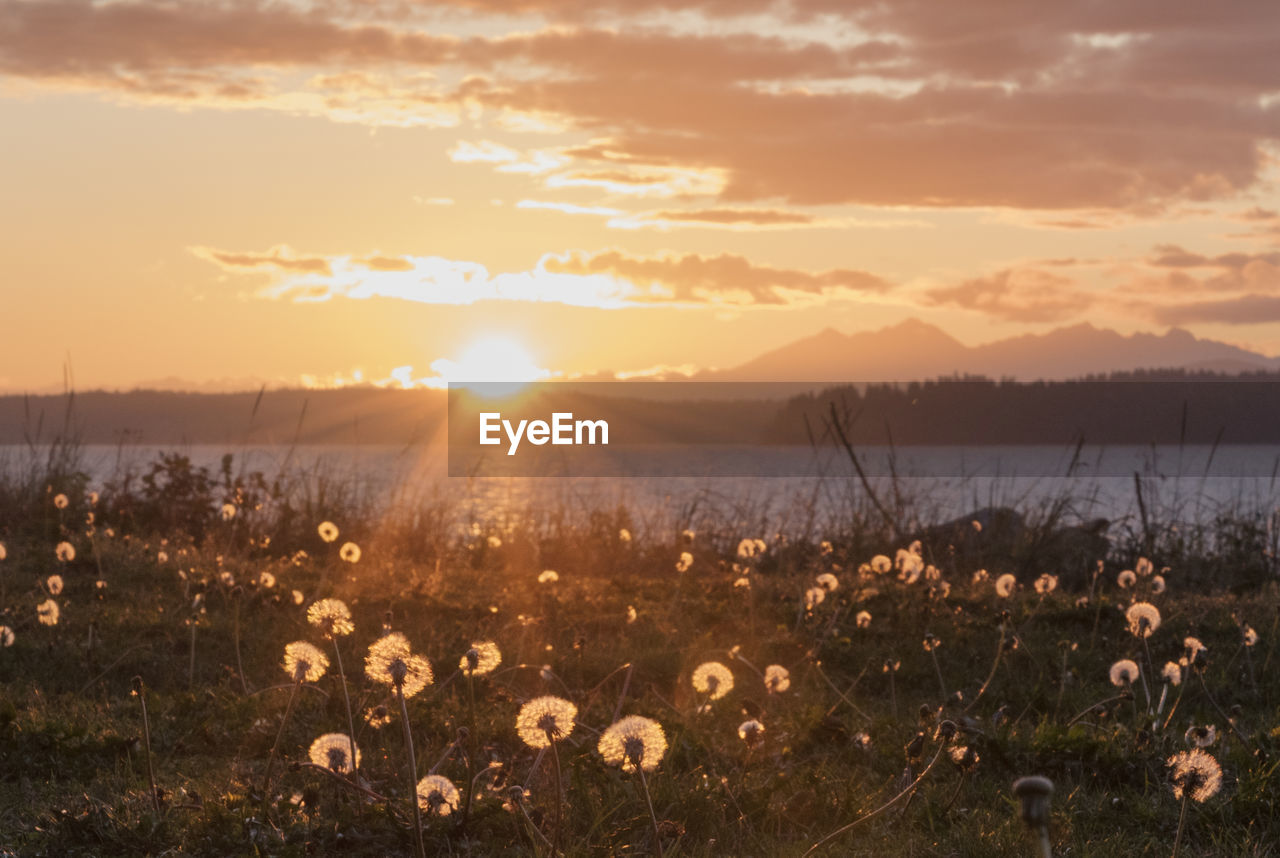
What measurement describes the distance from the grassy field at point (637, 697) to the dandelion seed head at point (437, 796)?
0.12 ft

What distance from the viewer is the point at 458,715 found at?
5.37 meters

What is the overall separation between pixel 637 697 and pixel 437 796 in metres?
2.47

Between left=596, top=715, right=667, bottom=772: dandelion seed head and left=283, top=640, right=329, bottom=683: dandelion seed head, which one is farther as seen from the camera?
left=283, top=640, right=329, bottom=683: dandelion seed head

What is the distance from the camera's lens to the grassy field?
12.6 feet

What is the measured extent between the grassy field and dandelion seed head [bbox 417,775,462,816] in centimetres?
4

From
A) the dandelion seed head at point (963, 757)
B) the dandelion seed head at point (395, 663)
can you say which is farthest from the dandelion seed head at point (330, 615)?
the dandelion seed head at point (963, 757)

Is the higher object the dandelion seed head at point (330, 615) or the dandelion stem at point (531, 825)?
the dandelion seed head at point (330, 615)

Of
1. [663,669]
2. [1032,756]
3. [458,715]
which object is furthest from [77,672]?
[1032,756]

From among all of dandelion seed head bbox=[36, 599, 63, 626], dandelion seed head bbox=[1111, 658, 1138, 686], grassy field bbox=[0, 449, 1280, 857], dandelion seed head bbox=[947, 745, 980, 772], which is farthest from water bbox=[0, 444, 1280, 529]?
dandelion seed head bbox=[947, 745, 980, 772]

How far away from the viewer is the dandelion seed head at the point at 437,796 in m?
3.62

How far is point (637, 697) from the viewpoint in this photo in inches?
236

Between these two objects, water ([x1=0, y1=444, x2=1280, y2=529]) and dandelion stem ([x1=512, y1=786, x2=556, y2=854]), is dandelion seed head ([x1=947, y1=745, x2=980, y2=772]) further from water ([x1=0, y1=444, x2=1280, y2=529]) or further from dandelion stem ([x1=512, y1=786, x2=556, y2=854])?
water ([x1=0, y1=444, x2=1280, y2=529])

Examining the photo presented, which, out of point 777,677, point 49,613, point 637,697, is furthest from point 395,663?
point 49,613

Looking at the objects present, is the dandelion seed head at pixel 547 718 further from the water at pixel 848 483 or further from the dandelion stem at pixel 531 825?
the water at pixel 848 483
